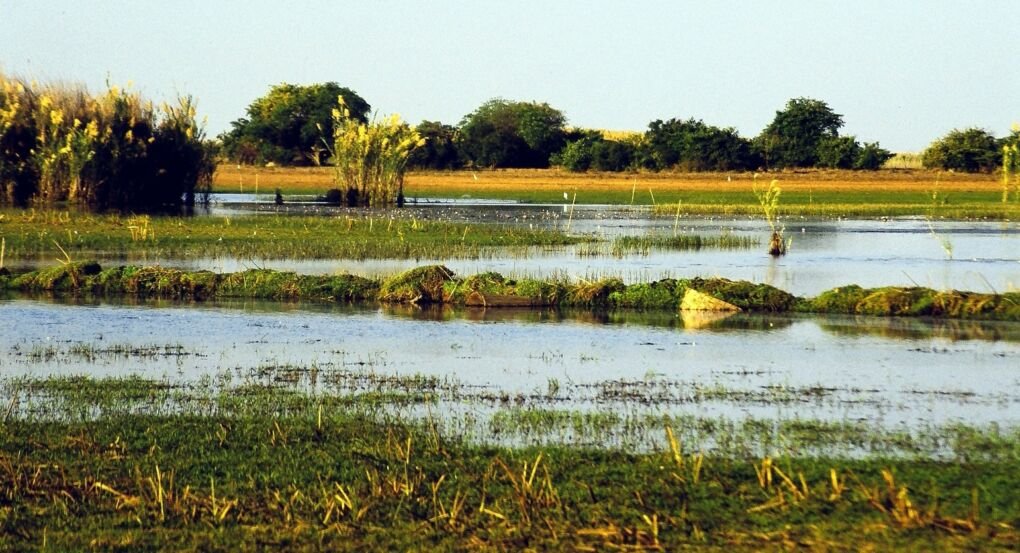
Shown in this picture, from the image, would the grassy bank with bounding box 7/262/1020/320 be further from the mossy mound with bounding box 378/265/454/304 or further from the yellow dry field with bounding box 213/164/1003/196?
the yellow dry field with bounding box 213/164/1003/196

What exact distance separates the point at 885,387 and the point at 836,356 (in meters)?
2.50

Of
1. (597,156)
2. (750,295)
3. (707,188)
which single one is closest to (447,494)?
(750,295)

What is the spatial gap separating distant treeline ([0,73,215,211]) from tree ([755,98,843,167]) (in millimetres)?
44557

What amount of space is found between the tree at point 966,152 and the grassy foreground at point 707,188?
55.4 inches

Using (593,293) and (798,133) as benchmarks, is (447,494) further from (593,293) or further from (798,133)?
(798,133)

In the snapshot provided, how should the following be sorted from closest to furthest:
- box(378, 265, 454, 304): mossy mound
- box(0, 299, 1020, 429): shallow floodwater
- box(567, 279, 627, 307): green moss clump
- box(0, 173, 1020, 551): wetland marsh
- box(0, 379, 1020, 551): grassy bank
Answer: box(0, 379, 1020, 551): grassy bank < box(0, 173, 1020, 551): wetland marsh < box(0, 299, 1020, 429): shallow floodwater < box(567, 279, 627, 307): green moss clump < box(378, 265, 454, 304): mossy mound

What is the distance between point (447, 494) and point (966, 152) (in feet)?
247

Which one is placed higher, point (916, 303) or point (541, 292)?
point (916, 303)

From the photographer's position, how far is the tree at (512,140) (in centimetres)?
9200

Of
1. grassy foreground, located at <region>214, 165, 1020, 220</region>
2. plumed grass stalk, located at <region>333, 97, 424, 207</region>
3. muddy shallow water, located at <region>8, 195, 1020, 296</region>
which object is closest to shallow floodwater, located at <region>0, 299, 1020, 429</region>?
muddy shallow water, located at <region>8, 195, 1020, 296</region>

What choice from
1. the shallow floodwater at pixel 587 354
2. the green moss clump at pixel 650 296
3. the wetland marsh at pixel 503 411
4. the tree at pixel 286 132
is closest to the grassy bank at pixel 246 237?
the wetland marsh at pixel 503 411

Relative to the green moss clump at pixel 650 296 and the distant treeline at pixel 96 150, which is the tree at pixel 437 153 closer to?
the distant treeline at pixel 96 150

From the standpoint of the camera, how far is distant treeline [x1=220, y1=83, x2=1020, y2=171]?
82.5m

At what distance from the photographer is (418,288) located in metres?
22.4
